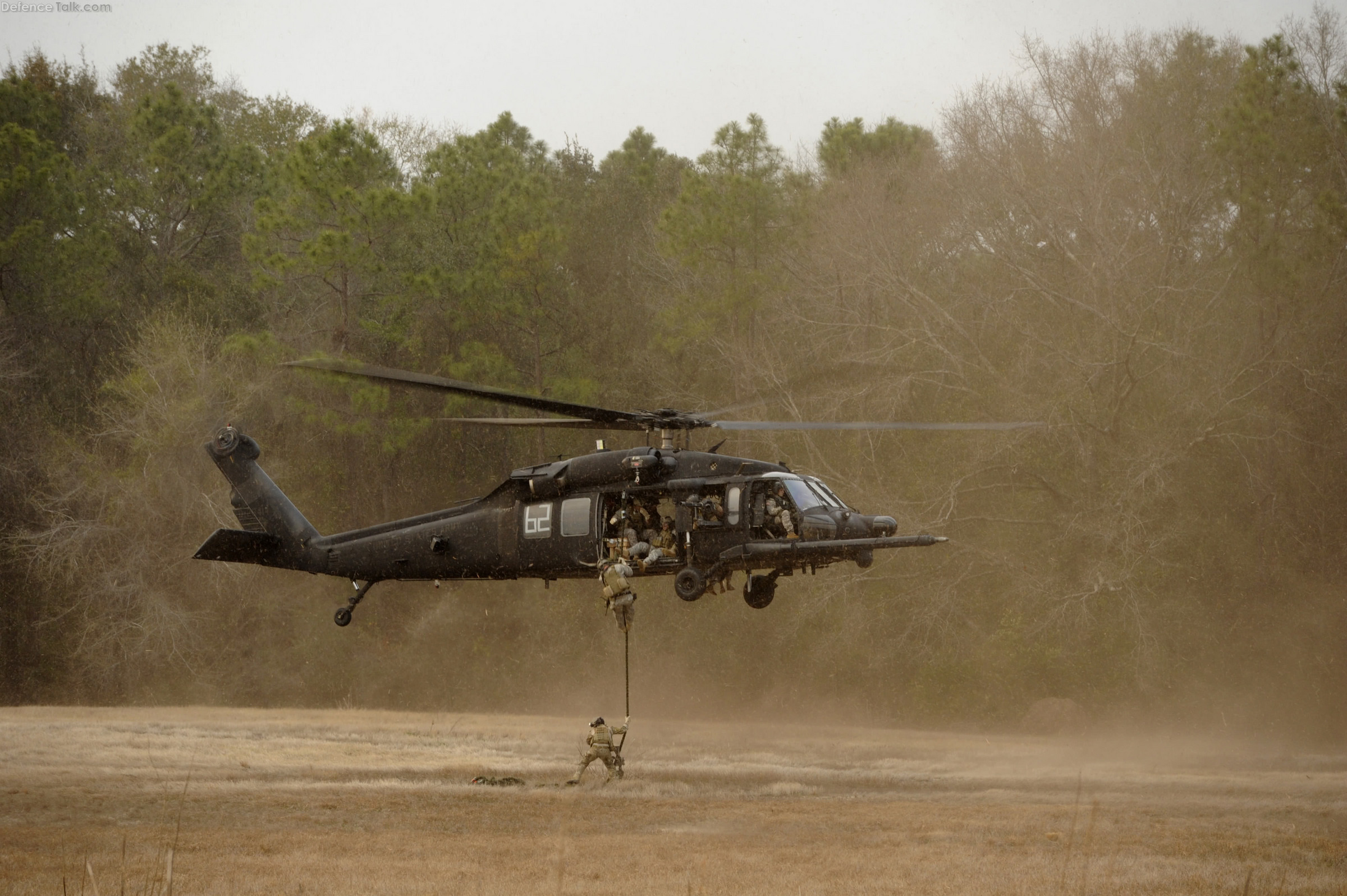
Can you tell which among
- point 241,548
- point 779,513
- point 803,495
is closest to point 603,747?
point 779,513

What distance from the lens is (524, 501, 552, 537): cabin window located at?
15.5m

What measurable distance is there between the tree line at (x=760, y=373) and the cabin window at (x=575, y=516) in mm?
9403

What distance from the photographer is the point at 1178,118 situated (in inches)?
1174

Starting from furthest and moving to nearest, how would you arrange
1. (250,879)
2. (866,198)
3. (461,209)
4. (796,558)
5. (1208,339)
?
(461,209), (866,198), (1208,339), (796,558), (250,879)

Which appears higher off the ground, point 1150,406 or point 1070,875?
point 1150,406

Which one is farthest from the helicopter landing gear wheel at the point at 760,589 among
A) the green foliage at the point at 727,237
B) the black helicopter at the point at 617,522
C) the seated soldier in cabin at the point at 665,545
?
the green foliage at the point at 727,237

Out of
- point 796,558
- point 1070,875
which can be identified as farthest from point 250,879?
point 1070,875

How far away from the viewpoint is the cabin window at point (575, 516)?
49.8ft

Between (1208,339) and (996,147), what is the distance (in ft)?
22.3

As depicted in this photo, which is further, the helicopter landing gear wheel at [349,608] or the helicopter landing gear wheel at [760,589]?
the helicopter landing gear wheel at [349,608]

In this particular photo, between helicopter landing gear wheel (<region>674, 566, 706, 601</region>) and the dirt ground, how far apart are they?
258 centimetres

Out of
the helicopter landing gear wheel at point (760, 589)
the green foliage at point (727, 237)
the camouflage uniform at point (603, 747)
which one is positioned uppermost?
the green foliage at point (727, 237)

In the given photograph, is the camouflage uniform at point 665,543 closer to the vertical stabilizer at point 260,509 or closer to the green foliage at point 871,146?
the vertical stabilizer at point 260,509

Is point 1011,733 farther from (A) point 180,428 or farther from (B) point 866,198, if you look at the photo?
(A) point 180,428
